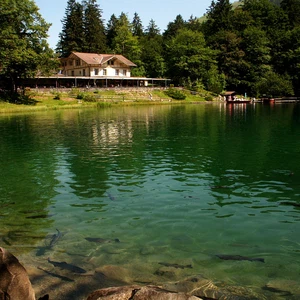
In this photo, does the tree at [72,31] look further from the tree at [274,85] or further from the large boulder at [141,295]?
the large boulder at [141,295]

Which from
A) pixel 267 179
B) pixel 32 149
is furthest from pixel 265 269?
pixel 32 149

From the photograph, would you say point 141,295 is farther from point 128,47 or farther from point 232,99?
point 128,47

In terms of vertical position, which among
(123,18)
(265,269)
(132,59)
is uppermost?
(123,18)

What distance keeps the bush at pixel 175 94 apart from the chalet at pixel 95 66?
609 inches

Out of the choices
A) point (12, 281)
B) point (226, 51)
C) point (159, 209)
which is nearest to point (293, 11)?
point (226, 51)

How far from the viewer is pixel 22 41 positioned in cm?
6312

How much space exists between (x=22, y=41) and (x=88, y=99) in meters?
18.5

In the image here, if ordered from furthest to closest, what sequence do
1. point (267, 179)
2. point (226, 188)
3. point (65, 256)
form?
point (267, 179) < point (226, 188) < point (65, 256)

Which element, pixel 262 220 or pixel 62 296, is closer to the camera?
pixel 62 296

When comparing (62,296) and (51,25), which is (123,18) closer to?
(51,25)

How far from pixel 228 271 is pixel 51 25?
2639 inches

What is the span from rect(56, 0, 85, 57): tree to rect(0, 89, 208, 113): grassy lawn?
39078mm

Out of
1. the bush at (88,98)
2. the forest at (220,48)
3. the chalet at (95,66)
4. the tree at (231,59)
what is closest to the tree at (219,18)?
the forest at (220,48)

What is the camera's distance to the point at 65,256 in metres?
8.82
